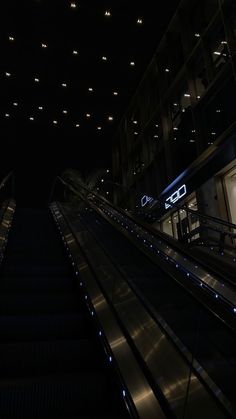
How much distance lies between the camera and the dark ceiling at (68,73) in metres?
13.3

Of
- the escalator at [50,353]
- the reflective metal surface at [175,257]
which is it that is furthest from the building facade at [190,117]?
the escalator at [50,353]

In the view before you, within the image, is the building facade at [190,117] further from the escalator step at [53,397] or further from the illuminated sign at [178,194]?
the escalator step at [53,397]

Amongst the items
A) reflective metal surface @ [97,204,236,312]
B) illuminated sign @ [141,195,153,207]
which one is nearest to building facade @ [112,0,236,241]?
illuminated sign @ [141,195,153,207]

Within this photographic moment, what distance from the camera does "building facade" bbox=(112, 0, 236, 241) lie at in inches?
446

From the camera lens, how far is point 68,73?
52.7 ft

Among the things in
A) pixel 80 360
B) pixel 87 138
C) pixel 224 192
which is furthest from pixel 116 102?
pixel 80 360

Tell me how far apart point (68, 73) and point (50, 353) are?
49.1 ft

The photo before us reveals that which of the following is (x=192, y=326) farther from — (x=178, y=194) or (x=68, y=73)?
(x=68, y=73)

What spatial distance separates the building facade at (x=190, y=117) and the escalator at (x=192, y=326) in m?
6.29

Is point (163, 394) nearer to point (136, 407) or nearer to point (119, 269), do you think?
point (136, 407)

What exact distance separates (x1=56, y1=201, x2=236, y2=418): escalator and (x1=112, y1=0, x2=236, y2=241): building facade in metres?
6.29

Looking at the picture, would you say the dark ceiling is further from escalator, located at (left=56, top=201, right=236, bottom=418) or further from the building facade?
escalator, located at (left=56, top=201, right=236, bottom=418)

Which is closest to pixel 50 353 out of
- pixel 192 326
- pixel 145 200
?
pixel 192 326

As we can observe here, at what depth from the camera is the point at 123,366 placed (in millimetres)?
2512
